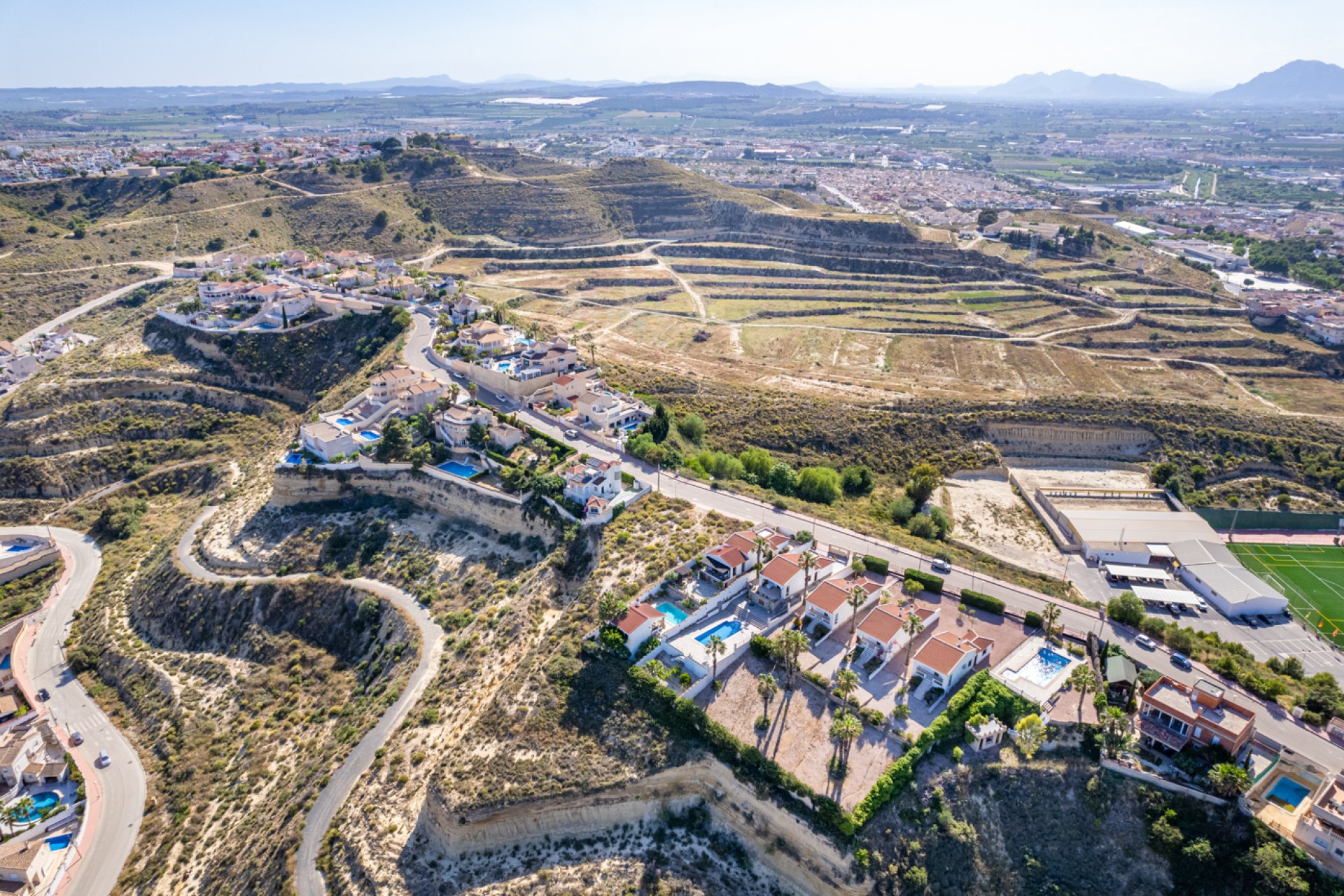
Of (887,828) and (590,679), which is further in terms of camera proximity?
(590,679)

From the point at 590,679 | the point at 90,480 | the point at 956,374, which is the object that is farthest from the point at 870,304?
the point at 90,480

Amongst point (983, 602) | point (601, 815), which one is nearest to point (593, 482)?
point (601, 815)

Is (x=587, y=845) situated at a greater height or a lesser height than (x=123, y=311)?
lesser

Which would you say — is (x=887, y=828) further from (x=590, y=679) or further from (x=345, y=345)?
(x=345, y=345)

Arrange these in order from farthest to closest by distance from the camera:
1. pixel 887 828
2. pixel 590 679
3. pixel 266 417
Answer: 1. pixel 266 417
2. pixel 590 679
3. pixel 887 828

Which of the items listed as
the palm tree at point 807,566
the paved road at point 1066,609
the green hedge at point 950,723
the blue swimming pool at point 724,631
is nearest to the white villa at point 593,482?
the paved road at point 1066,609

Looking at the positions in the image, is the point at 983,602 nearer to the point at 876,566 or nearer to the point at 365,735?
the point at 876,566
